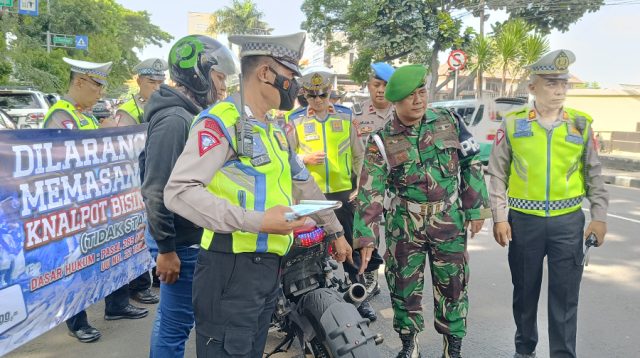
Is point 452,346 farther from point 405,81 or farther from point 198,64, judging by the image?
point 198,64

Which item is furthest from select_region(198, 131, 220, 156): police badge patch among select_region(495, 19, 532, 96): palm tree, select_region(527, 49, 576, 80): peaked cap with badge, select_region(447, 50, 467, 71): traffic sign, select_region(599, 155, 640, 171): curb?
select_region(495, 19, 532, 96): palm tree

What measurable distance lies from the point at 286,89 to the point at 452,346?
6.46ft

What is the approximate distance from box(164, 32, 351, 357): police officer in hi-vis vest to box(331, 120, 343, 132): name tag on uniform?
1.98 meters

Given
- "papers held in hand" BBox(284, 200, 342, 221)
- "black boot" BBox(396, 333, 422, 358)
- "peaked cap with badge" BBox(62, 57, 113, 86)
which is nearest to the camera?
"papers held in hand" BBox(284, 200, 342, 221)

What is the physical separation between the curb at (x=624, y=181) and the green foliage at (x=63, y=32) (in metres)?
18.5

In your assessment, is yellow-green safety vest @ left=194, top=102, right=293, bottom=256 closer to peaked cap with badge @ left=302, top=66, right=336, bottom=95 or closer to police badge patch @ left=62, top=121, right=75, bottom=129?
peaked cap with badge @ left=302, top=66, right=336, bottom=95

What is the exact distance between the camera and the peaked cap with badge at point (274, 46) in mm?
2064

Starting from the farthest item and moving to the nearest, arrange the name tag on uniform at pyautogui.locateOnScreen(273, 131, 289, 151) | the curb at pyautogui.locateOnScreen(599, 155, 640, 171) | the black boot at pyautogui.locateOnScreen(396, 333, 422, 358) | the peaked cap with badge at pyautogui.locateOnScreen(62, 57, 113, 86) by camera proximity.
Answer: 1. the curb at pyautogui.locateOnScreen(599, 155, 640, 171)
2. the peaked cap with badge at pyautogui.locateOnScreen(62, 57, 113, 86)
3. the black boot at pyautogui.locateOnScreen(396, 333, 422, 358)
4. the name tag on uniform at pyautogui.locateOnScreen(273, 131, 289, 151)

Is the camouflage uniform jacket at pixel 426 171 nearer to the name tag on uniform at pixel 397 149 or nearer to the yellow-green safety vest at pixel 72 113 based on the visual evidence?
the name tag on uniform at pixel 397 149

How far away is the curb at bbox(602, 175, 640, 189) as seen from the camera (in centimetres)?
1216

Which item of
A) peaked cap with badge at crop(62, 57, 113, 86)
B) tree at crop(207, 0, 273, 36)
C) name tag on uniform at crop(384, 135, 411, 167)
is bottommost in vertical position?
name tag on uniform at crop(384, 135, 411, 167)

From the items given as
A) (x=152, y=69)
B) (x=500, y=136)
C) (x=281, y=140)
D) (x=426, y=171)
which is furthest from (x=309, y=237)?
(x=152, y=69)

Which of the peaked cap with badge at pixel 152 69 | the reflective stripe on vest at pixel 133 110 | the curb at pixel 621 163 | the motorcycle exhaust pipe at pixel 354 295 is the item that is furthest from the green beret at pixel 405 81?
the curb at pixel 621 163

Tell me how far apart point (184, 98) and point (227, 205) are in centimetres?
99
